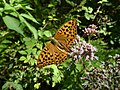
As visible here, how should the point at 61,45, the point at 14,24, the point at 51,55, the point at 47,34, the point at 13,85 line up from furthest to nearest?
the point at 47,34 < the point at 13,85 < the point at 61,45 < the point at 51,55 < the point at 14,24

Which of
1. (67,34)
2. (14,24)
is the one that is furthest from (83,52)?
(14,24)

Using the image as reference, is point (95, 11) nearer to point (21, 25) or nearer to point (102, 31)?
point (102, 31)

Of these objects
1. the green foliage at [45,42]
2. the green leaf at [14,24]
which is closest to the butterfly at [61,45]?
the green foliage at [45,42]

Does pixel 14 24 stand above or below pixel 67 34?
above

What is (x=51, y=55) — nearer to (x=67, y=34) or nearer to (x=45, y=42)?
(x=67, y=34)

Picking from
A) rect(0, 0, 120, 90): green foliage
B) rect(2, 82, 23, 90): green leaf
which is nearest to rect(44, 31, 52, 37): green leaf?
rect(0, 0, 120, 90): green foliage

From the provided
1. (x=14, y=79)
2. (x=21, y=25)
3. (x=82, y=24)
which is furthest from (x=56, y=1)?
(x=21, y=25)

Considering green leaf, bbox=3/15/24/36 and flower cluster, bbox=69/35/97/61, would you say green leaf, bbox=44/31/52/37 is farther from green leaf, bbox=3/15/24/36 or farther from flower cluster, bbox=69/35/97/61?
green leaf, bbox=3/15/24/36
